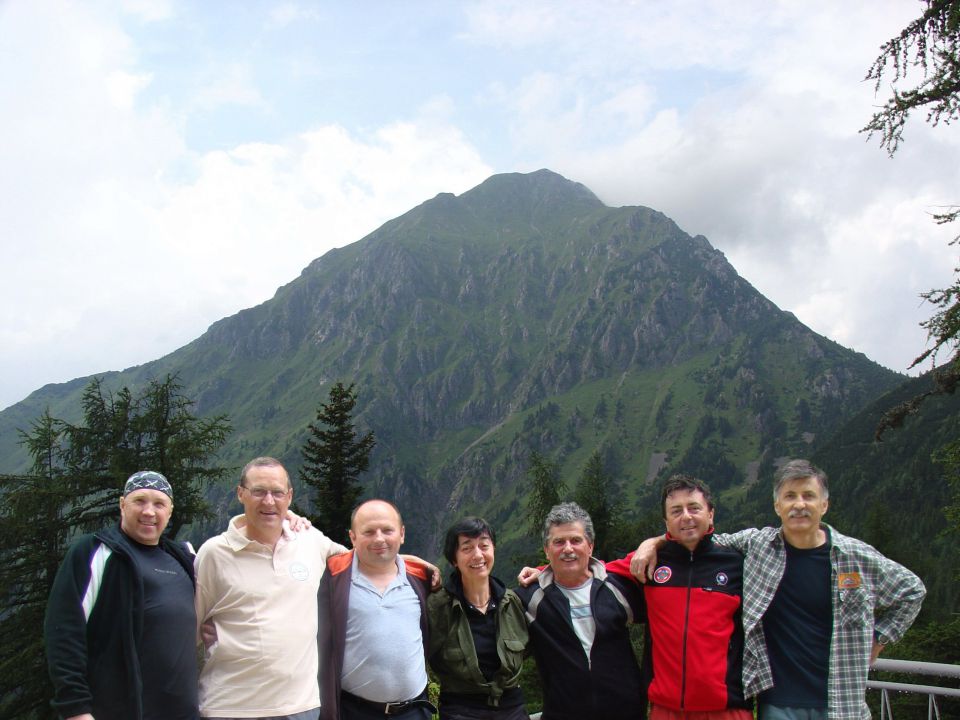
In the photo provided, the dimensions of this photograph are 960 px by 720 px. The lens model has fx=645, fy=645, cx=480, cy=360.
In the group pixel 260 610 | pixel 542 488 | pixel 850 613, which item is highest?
pixel 260 610

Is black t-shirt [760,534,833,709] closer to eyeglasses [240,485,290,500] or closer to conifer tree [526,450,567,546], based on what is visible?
eyeglasses [240,485,290,500]

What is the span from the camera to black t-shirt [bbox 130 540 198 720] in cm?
409

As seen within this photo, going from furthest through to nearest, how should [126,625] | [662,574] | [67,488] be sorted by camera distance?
[67,488]
[662,574]
[126,625]

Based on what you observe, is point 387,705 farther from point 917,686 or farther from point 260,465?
point 917,686

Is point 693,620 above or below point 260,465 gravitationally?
below

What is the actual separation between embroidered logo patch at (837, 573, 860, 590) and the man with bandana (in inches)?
175

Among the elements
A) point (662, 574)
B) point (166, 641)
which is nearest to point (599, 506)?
point (662, 574)

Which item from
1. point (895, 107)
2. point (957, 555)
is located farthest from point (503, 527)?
point (895, 107)

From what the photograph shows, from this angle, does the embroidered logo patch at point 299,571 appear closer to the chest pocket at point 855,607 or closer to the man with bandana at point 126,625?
the man with bandana at point 126,625

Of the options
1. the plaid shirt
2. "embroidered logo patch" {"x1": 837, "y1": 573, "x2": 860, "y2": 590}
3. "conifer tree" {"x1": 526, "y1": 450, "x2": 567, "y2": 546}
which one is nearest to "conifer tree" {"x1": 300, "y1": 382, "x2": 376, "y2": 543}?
"conifer tree" {"x1": 526, "y1": 450, "x2": 567, "y2": 546}

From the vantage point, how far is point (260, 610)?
4465 millimetres

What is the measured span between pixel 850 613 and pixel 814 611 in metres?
0.22

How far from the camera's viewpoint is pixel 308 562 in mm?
4785

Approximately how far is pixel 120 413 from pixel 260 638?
20.1m
